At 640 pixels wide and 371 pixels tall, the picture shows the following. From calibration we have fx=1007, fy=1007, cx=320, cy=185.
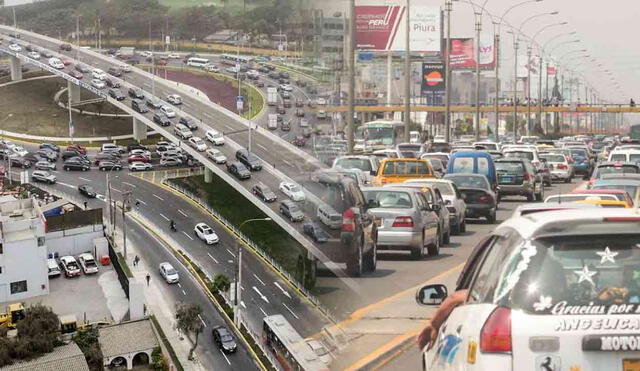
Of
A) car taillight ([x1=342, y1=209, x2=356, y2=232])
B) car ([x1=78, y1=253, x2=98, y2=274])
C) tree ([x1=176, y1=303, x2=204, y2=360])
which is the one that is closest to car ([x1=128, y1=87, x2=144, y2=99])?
car ([x1=78, y1=253, x2=98, y2=274])

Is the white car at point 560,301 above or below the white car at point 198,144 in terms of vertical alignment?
above

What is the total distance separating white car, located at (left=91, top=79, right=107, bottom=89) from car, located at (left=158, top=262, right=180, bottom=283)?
3105 cm

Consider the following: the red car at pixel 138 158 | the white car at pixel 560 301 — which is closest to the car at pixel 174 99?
the red car at pixel 138 158

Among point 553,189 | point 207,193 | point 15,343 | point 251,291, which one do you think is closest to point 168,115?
point 207,193

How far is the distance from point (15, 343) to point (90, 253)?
1565 centimetres

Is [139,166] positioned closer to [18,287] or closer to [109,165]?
[109,165]

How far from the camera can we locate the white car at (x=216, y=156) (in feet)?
194

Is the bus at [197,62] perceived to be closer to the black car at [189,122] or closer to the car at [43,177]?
the black car at [189,122]

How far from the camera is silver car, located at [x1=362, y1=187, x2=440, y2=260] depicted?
11875 millimetres

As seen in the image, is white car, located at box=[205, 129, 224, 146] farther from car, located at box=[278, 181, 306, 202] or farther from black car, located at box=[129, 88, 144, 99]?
car, located at box=[278, 181, 306, 202]

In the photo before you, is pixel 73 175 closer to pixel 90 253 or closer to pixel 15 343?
pixel 90 253

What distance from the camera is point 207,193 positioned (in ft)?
283

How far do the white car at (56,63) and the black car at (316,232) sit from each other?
10485 cm

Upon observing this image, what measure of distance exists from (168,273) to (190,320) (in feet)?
33.2
